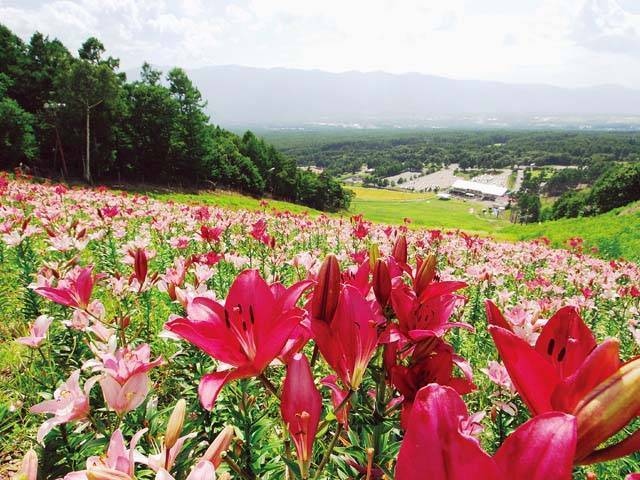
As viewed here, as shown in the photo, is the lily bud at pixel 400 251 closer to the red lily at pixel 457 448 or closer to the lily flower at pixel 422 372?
the lily flower at pixel 422 372

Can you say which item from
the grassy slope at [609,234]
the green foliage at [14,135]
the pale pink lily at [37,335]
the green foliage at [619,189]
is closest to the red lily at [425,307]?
the pale pink lily at [37,335]

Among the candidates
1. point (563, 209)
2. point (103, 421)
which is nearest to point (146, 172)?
point (103, 421)

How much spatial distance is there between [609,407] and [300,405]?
0.57 meters

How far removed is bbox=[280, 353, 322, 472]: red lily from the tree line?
109 ft

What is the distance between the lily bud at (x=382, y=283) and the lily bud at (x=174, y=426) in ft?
1.90

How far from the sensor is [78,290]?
1.83m

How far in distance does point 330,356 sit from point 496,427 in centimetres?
187

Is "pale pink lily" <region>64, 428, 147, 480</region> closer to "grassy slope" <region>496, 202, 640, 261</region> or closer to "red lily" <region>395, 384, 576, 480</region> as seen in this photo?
"red lily" <region>395, 384, 576, 480</region>

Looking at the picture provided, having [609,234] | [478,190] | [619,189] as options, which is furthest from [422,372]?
[478,190]

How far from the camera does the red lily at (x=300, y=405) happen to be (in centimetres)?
89

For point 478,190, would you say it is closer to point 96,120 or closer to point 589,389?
point 96,120

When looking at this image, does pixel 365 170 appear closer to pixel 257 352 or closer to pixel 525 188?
pixel 525 188

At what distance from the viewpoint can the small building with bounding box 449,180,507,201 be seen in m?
140

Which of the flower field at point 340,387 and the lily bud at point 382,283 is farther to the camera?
the lily bud at point 382,283
